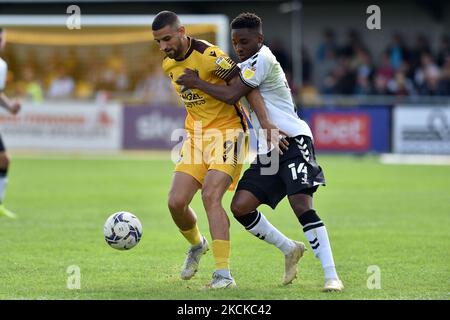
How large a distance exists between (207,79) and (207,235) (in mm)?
3698

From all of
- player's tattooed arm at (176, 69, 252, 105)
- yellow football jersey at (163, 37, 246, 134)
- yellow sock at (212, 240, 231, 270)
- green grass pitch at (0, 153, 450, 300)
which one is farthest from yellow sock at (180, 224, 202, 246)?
player's tattooed arm at (176, 69, 252, 105)

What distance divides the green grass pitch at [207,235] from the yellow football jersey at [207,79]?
4.83ft

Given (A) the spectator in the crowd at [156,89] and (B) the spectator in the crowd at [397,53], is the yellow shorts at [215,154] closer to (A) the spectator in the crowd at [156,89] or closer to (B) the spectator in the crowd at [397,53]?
(A) the spectator in the crowd at [156,89]

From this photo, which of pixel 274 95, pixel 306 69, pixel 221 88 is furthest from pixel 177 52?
pixel 306 69

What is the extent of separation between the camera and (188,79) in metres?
8.23

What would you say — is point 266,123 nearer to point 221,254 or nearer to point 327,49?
point 221,254

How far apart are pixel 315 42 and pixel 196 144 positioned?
2663 cm

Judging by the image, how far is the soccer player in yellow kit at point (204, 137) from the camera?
832 centimetres

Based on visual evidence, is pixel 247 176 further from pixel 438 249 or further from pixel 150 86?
pixel 150 86

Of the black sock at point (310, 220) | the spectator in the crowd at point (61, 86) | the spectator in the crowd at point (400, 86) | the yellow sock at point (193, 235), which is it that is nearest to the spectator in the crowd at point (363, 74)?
the spectator in the crowd at point (400, 86)

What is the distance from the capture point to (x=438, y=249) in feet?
34.6

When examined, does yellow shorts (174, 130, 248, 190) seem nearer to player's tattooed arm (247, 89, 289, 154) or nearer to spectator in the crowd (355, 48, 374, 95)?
player's tattooed arm (247, 89, 289, 154)
